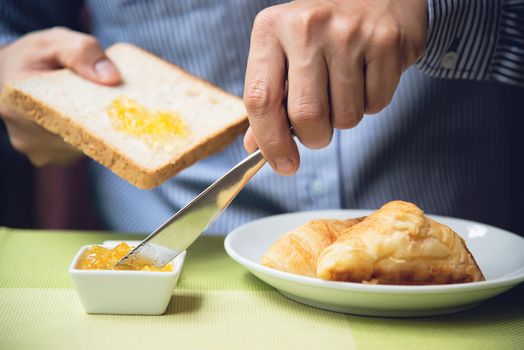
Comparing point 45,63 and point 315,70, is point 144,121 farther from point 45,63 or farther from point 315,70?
point 315,70

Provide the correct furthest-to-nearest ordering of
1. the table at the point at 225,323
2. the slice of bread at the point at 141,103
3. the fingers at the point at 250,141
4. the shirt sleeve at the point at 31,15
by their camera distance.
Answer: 1. the shirt sleeve at the point at 31,15
2. the slice of bread at the point at 141,103
3. the fingers at the point at 250,141
4. the table at the point at 225,323

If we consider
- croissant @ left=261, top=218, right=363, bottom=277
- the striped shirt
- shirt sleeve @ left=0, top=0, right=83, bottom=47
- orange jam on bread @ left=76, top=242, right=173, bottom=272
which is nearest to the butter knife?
orange jam on bread @ left=76, top=242, right=173, bottom=272

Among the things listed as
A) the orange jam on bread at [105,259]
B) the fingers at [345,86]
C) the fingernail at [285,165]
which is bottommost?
the orange jam on bread at [105,259]

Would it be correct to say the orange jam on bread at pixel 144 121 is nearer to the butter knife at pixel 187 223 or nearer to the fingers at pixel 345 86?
the butter knife at pixel 187 223

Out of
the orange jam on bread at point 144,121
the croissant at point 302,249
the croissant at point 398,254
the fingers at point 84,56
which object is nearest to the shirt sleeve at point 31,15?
the fingers at point 84,56

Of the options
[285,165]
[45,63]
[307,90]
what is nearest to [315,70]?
[307,90]

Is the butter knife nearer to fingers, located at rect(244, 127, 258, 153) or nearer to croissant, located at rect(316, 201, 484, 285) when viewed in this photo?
fingers, located at rect(244, 127, 258, 153)
